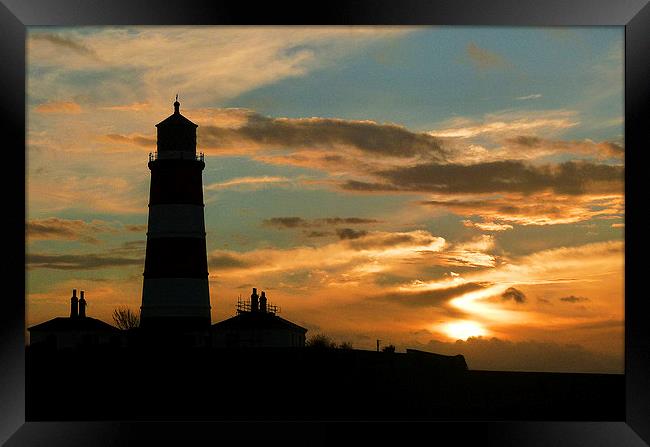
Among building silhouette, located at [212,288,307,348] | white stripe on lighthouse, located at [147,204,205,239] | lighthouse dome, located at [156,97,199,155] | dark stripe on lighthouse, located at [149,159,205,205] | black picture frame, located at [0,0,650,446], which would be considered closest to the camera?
black picture frame, located at [0,0,650,446]

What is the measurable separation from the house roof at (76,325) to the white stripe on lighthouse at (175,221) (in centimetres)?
614

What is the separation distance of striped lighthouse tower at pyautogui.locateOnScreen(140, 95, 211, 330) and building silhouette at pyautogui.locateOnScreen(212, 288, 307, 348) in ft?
9.33

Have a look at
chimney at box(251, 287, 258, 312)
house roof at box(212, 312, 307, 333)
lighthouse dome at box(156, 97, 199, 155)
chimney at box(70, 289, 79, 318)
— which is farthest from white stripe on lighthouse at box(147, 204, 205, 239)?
chimney at box(70, 289, 79, 318)

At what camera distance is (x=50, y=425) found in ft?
11.7

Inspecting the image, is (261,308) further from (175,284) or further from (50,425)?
(50,425)

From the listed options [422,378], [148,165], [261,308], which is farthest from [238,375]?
[261,308]

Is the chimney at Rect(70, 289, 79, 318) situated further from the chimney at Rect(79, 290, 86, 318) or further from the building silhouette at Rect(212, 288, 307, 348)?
the building silhouette at Rect(212, 288, 307, 348)

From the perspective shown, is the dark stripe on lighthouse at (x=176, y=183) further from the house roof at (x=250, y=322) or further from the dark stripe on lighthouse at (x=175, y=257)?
the house roof at (x=250, y=322)

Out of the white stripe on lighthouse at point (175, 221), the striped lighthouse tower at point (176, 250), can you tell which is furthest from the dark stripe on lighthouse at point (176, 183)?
the white stripe on lighthouse at point (175, 221)

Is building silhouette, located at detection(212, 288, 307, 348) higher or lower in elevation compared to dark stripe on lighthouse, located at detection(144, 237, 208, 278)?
lower

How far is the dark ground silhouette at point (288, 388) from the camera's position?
1335cm

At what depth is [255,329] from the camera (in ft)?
73.0

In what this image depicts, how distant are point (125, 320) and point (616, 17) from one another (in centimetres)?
2231

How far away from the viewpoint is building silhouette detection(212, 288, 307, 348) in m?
22.0
